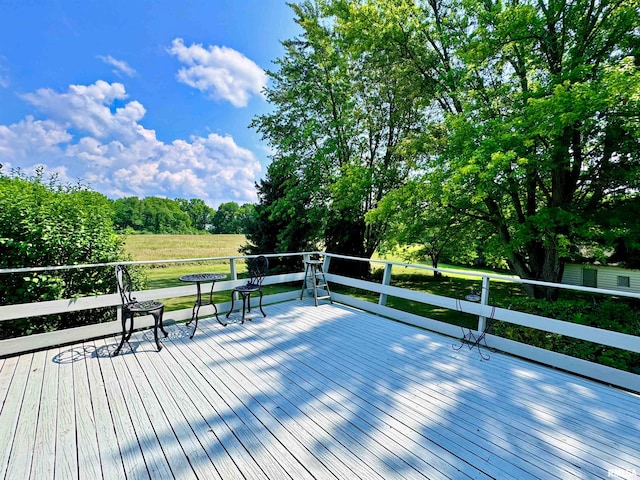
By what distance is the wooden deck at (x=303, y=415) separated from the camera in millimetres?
1763

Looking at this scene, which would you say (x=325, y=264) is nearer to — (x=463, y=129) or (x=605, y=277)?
(x=463, y=129)

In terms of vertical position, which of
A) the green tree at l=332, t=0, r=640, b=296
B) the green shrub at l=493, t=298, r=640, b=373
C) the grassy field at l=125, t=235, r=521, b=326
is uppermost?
the green tree at l=332, t=0, r=640, b=296

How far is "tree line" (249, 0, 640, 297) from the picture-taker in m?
5.64

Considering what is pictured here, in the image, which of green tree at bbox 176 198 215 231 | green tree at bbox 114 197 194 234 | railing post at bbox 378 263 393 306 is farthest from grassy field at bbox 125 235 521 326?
green tree at bbox 176 198 215 231

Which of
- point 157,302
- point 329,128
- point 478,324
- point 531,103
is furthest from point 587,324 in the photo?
point 329,128

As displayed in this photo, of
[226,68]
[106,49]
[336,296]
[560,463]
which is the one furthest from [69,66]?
[560,463]

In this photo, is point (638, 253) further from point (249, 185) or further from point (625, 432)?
point (249, 185)

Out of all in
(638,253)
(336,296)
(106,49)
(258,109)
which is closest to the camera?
(336,296)

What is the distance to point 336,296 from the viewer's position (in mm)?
5824

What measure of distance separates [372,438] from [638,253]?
412 inches

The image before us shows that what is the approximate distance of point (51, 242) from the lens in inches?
154

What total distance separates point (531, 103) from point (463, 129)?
123cm

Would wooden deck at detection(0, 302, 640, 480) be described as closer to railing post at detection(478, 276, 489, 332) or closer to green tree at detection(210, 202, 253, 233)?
railing post at detection(478, 276, 489, 332)

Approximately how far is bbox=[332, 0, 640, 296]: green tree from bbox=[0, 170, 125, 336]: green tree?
6441 mm
